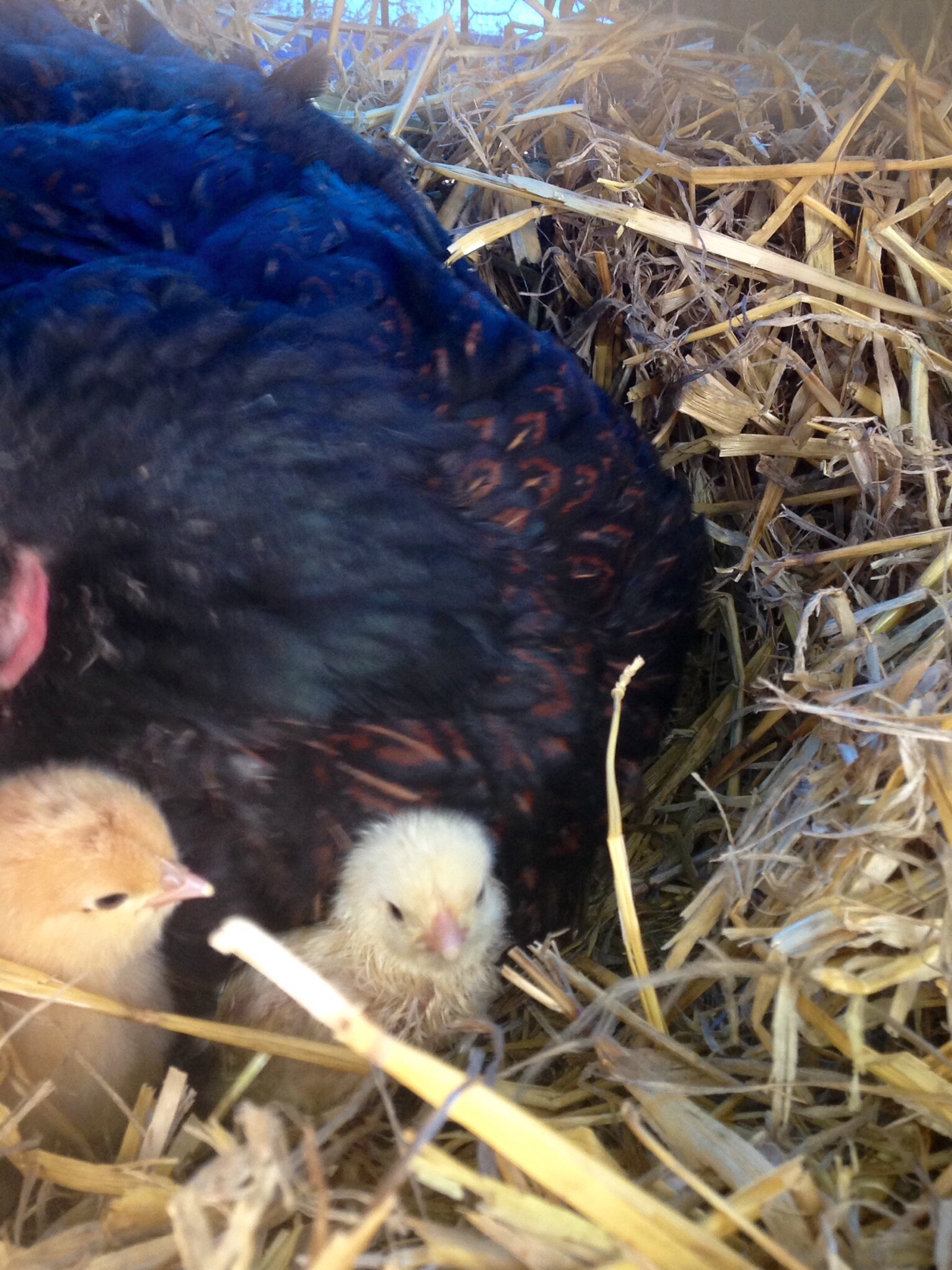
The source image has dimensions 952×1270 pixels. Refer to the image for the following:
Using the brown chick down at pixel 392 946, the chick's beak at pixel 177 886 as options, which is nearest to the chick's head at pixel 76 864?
the chick's beak at pixel 177 886

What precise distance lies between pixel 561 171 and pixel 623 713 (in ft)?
3.48

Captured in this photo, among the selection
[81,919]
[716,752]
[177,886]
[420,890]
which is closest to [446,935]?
[420,890]

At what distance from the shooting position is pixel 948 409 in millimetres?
1522

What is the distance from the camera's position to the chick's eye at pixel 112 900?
110 cm

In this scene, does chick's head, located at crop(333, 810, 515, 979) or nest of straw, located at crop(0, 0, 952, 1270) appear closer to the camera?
nest of straw, located at crop(0, 0, 952, 1270)

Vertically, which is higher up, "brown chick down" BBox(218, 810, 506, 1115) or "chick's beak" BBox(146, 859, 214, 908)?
"chick's beak" BBox(146, 859, 214, 908)

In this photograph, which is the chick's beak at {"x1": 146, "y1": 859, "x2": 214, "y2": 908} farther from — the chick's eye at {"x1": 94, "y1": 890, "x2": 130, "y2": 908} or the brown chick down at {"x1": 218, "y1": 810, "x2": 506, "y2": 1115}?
the brown chick down at {"x1": 218, "y1": 810, "x2": 506, "y2": 1115}

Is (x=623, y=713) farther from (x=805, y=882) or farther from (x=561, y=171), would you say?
(x=561, y=171)

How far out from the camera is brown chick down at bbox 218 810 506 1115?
1.14m

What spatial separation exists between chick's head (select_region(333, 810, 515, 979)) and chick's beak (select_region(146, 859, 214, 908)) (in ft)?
0.58

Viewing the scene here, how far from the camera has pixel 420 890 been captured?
1.15 meters

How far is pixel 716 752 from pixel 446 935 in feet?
1.98

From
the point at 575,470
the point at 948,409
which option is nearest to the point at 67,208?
the point at 575,470

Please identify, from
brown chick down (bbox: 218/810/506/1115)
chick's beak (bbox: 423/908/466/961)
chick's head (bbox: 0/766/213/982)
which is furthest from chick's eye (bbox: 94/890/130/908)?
chick's beak (bbox: 423/908/466/961)
